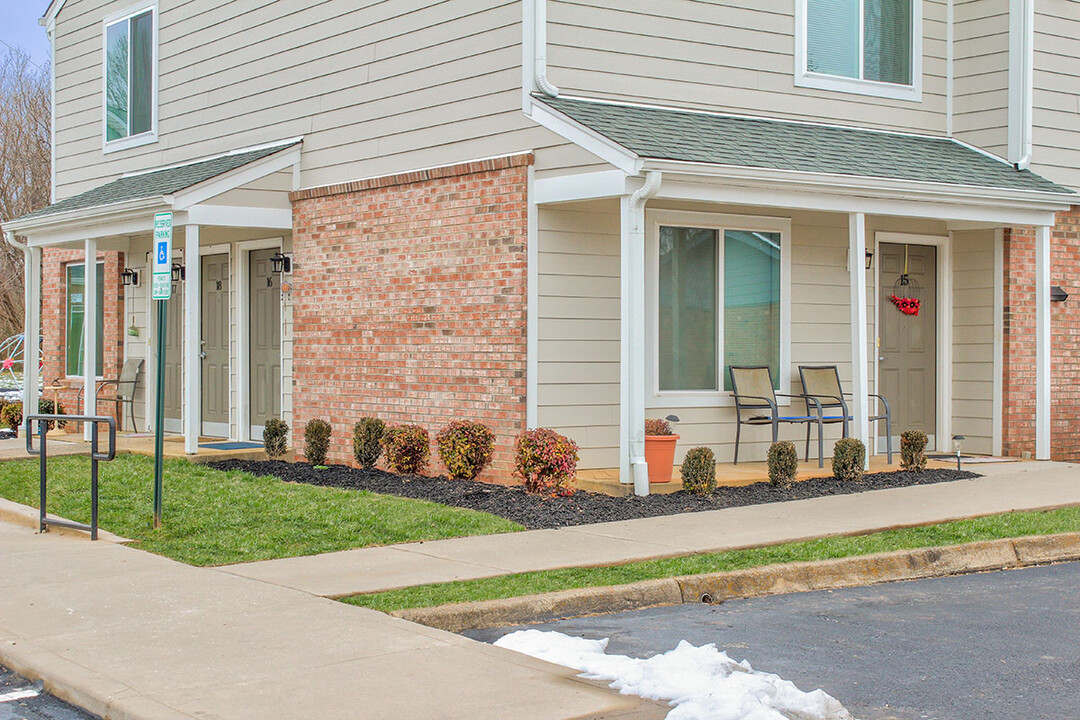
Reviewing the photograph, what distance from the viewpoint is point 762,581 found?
7.73 meters

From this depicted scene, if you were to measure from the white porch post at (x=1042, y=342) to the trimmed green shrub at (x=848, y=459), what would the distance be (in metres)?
2.84

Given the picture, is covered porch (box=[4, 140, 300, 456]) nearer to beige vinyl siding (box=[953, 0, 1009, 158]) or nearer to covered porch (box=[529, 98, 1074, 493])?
covered porch (box=[529, 98, 1074, 493])

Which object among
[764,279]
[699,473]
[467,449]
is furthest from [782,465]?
[467,449]

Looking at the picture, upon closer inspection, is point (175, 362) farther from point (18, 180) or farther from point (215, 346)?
point (18, 180)

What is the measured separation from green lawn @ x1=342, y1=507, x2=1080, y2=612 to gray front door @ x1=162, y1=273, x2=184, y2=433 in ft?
32.9

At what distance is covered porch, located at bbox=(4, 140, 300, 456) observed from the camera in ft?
44.5

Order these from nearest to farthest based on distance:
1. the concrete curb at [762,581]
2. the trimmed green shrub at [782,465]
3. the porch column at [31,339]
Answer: the concrete curb at [762,581], the trimmed green shrub at [782,465], the porch column at [31,339]

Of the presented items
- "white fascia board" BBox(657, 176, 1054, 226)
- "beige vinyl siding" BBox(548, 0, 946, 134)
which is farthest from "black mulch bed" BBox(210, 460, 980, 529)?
"beige vinyl siding" BBox(548, 0, 946, 134)

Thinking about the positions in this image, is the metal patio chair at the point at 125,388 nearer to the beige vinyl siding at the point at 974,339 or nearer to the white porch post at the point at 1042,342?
the beige vinyl siding at the point at 974,339

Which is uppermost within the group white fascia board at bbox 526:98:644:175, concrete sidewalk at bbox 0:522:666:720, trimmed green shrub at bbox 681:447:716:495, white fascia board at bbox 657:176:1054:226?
white fascia board at bbox 526:98:644:175

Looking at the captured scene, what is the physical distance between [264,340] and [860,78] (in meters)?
7.55

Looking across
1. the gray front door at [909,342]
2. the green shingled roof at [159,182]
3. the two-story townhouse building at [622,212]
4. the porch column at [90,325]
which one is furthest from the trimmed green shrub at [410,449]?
the gray front door at [909,342]

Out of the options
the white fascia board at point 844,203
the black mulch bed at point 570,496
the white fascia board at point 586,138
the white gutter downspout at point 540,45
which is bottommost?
the black mulch bed at point 570,496

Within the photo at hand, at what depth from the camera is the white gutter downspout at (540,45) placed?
36.3ft
